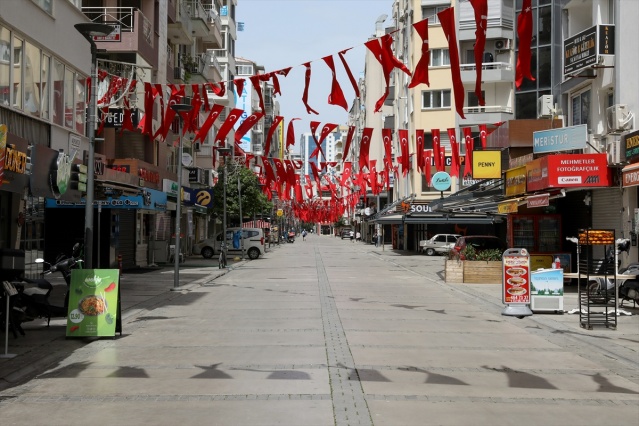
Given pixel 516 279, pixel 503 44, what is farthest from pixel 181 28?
pixel 516 279

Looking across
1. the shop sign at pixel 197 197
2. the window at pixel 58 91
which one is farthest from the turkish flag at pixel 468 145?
the window at pixel 58 91

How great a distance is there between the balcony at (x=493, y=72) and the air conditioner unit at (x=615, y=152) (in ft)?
104

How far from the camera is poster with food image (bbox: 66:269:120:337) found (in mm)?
13620

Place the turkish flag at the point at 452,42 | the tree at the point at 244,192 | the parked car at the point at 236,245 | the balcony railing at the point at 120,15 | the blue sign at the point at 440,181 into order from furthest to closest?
the tree at the point at 244,192, the parked car at the point at 236,245, the blue sign at the point at 440,181, the balcony railing at the point at 120,15, the turkish flag at the point at 452,42

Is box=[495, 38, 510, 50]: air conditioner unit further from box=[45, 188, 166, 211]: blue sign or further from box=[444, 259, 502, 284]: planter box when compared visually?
box=[45, 188, 166, 211]: blue sign

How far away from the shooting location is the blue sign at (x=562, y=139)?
75.0 feet

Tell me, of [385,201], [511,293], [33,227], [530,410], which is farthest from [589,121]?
[385,201]

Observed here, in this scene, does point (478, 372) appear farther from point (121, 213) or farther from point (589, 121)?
point (121, 213)

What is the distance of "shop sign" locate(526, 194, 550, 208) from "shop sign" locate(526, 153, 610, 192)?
538 mm

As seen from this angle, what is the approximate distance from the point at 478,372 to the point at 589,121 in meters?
17.2

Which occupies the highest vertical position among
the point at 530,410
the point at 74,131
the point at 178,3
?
the point at 178,3

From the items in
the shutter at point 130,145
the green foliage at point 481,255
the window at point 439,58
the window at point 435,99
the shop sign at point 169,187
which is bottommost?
the green foliage at point 481,255

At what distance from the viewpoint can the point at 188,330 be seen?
1520cm

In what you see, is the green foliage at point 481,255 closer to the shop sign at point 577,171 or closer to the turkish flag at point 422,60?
the shop sign at point 577,171
